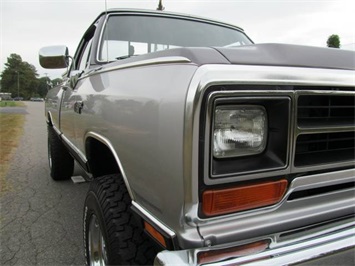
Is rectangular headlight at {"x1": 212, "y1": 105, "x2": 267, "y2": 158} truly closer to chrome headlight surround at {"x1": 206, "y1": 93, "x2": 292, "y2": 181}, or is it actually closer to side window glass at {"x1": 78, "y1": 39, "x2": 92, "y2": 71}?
chrome headlight surround at {"x1": 206, "y1": 93, "x2": 292, "y2": 181}

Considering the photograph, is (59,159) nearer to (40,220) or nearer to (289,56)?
(40,220)

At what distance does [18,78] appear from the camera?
76.8 metres

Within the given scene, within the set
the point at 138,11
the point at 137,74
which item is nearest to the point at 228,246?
the point at 137,74

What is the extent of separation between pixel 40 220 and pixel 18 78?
82713 millimetres

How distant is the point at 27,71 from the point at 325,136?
287 feet

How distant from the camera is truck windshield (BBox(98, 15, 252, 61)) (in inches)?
101

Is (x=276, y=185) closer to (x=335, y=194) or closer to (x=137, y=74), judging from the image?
A: (x=335, y=194)

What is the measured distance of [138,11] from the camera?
278cm

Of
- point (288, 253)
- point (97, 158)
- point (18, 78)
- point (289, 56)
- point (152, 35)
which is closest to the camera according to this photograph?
point (288, 253)

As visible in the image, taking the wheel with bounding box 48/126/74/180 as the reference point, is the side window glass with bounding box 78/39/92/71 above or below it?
above

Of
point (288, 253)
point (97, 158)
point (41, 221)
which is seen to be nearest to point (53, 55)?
point (97, 158)

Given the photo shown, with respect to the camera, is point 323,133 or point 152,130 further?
point 323,133

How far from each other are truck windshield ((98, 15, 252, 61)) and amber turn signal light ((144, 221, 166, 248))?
1420 mm

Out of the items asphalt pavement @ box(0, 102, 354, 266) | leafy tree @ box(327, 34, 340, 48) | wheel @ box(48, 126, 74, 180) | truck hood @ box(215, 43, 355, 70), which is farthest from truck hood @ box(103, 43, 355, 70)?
wheel @ box(48, 126, 74, 180)
